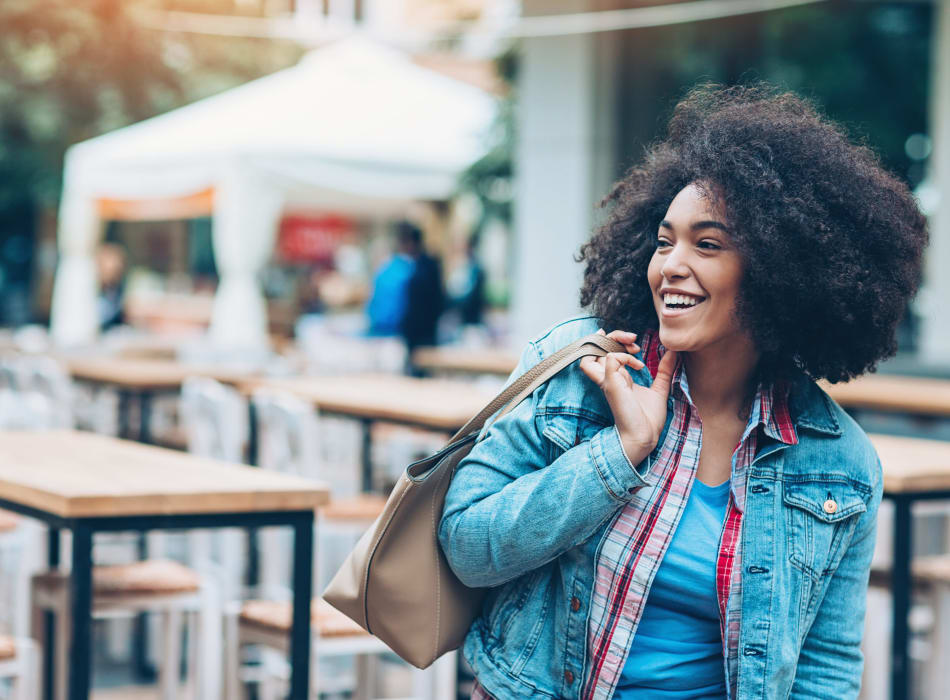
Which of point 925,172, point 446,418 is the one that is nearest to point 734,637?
point 446,418

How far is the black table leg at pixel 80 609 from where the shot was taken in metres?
3.36

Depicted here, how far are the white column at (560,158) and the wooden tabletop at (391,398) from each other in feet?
17.9

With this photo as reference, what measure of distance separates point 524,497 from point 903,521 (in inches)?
93.7

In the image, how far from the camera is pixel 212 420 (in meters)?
5.69

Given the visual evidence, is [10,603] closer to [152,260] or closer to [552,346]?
[552,346]

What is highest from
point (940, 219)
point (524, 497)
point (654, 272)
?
point (940, 219)

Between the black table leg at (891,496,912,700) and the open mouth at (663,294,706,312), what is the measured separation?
2136 millimetres

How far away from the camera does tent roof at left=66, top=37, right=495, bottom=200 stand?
11.1 metres

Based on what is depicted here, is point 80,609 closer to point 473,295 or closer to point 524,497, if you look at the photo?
point 524,497

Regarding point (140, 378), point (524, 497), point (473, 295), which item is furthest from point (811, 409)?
point (473, 295)

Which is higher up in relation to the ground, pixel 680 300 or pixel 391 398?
pixel 680 300

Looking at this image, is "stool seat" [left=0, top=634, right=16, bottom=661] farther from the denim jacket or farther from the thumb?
the thumb

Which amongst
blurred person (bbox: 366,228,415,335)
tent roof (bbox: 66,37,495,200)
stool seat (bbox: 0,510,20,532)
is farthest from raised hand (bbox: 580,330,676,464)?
blurred person (bbox: 366,228,415,335)

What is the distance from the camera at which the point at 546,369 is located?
7.16 feet
